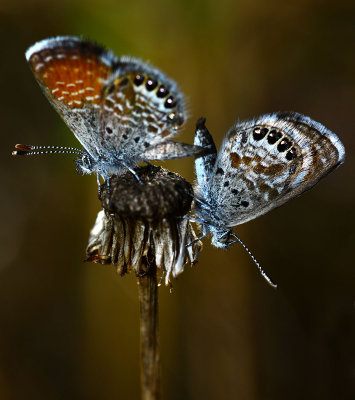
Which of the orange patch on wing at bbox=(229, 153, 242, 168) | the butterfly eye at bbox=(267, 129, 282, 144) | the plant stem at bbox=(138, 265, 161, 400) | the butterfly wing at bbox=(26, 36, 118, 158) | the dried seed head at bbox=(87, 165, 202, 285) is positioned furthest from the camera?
the orange patch on wing at bbox=(229, 153, 242, 168)

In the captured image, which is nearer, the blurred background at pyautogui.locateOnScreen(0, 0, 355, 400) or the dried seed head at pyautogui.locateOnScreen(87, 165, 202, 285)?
the dried seed head at pyautogui.locateOnScreen(87, 165, 202, 285)

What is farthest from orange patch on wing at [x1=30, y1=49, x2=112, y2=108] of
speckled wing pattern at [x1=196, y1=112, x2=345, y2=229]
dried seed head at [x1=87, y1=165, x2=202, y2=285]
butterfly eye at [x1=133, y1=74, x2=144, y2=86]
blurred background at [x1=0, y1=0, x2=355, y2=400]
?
blurred background at [x1=0, y1=0, x2=355, y2=400]

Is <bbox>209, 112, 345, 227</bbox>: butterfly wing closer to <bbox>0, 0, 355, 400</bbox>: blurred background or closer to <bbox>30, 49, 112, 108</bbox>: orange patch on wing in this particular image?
<bbox>30, 49, 112, 108</bbox>: orange patch on wing

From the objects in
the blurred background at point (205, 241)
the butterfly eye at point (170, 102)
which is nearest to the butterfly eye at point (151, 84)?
the butterfly eye at point (170, 102)

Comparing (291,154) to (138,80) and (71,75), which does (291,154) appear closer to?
(138,80)

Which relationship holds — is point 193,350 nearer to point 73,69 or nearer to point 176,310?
point 176,310

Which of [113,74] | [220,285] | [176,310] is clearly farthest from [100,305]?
[113,74]
